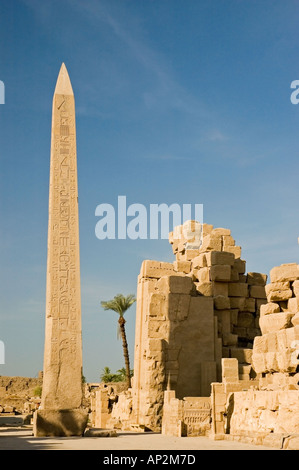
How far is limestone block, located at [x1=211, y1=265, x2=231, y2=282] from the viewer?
18.7m

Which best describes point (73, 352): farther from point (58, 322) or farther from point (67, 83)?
point (67, 83)

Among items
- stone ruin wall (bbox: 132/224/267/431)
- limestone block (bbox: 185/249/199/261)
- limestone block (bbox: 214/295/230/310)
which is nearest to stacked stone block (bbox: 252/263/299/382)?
stone ruin wall (bbox: 132/224/267/431)

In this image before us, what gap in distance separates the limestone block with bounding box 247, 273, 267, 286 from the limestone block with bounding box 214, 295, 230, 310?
4.70 feet

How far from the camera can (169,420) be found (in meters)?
14.1

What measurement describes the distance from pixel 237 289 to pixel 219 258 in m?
1.04

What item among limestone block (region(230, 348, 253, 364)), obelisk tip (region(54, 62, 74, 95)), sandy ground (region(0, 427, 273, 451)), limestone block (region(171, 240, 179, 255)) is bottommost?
sandy ground (region(0, 427, 273, 451))

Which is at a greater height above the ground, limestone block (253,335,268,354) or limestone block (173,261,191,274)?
limestone block (173,261,191,274)

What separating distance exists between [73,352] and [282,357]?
3.45 m

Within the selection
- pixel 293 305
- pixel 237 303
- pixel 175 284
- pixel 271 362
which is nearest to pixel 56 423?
pixel 271 362

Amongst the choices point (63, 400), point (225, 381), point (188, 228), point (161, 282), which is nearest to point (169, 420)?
point (225, 381)

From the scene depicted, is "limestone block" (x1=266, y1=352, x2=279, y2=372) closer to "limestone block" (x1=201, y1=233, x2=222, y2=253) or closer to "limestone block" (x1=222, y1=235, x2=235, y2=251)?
"limestone block" (x1=201, y1=233, x2=222, y2=253)

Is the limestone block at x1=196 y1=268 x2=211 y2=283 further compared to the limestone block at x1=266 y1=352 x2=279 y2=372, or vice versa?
the limestone block at x1=196 y1=268 x2=211 y2=283

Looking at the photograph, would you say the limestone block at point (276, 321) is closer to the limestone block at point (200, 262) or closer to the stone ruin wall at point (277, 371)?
the stone ruin wall at point (277, 371)

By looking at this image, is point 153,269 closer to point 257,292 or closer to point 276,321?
point 257,292
